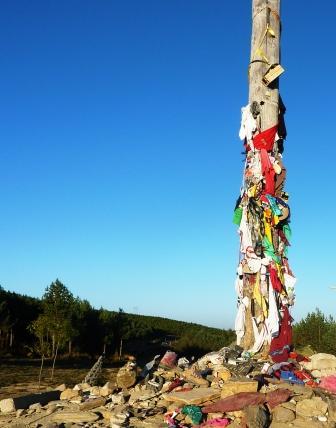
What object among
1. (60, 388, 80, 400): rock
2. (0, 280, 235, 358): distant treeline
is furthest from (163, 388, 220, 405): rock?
(0, 280, 235, 358): distant treeline

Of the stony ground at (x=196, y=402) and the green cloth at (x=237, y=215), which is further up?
the green cloth at (x=237, y=215)

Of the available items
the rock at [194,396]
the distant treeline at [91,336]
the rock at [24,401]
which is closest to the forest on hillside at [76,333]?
the distant treeline at [91,336]

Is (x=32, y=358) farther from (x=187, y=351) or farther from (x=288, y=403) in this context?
(x=288, y=403)

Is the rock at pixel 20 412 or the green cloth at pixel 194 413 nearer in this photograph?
the green cloth at pixel 194 413

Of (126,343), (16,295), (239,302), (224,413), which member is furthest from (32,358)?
(224,413)

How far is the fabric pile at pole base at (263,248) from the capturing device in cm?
732

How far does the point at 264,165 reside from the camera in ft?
25.3

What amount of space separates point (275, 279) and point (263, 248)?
0.49m

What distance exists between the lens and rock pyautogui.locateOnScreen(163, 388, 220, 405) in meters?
5.44

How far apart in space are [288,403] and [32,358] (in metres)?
24.6

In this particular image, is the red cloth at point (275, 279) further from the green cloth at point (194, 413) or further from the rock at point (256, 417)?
the green cloth at point (194, 413)

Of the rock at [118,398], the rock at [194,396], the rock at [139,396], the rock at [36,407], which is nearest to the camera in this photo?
the rock at [194,396]

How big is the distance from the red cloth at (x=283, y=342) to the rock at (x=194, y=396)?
5.09 feet

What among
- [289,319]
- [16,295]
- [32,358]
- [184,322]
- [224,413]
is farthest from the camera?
[184,322]
